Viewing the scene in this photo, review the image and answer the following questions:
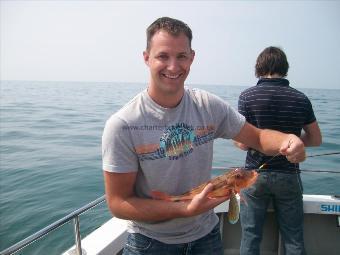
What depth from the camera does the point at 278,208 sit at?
3768 mm

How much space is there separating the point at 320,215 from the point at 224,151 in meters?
9.87

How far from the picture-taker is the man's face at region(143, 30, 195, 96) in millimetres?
2344

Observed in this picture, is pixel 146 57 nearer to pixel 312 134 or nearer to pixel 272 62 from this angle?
pixel 272 62

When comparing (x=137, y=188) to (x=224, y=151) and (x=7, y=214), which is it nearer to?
(x=7, y=214)

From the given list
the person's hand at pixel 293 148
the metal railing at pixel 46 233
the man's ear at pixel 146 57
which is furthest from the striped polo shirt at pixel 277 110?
the metal railing at pixel 46 233

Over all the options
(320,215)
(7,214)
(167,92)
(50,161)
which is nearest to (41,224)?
(7,214)

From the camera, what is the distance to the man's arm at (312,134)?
3637mm

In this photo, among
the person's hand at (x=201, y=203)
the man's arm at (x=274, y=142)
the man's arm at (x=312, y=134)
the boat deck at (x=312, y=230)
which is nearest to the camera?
the person's hand at (x=201, y=203)

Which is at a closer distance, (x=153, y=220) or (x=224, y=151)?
(x=153, y=220)

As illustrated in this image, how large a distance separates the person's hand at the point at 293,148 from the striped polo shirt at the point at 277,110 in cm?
98

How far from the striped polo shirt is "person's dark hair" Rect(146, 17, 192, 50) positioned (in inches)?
58.9

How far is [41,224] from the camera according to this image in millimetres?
7785

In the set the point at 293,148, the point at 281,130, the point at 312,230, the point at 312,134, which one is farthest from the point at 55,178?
the point at 293,148

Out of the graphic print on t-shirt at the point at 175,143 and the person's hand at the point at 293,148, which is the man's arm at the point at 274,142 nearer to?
the person's hand at the point at 293,148
